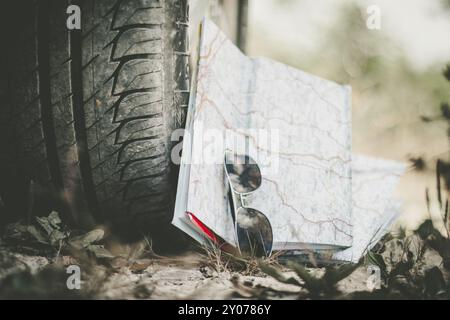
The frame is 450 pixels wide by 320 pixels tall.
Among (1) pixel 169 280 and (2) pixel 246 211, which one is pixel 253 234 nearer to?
(2) pixel 246 211

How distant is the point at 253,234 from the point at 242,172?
0.65 ft

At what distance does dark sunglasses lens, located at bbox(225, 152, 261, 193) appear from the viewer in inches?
59.3

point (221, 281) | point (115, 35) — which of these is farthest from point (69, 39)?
point (221, 281)

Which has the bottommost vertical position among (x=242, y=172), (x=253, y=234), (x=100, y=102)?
(x=253, y=234)

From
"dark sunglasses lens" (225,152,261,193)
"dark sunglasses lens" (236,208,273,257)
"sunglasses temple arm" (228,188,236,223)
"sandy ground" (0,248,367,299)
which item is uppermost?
"dark sunglasses lens" (225,152,261,193)

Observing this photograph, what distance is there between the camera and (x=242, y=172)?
1525 mm

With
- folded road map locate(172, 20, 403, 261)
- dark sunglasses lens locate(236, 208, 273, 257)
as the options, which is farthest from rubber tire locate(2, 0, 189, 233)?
dark sunglasses lens locate(236, 208, 273, 257)

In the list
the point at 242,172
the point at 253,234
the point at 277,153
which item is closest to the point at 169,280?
the point at 253,234

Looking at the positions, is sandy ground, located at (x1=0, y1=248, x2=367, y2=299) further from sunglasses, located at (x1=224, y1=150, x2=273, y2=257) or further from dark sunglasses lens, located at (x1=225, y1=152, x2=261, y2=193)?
dark sunglasses lens, located at (x1=225, y1=152, x2=261, y2=193)

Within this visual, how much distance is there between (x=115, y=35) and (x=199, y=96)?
0.32 metres

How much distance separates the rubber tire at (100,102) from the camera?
4.15 feet

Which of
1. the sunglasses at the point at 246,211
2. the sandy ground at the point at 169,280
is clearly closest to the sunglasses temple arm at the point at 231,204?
the sunglasses at the point at 246,211
